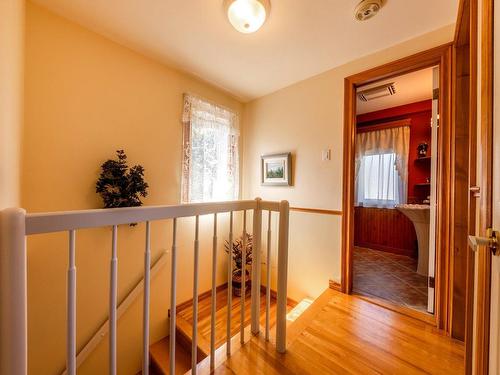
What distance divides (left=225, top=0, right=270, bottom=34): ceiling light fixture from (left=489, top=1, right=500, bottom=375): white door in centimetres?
120

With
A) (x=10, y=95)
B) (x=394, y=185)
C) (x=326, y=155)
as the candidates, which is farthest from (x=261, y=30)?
(x=394, y=185)

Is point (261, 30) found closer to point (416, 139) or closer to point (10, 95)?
point (10, 95)

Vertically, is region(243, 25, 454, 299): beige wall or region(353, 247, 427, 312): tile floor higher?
region(243, 25, 454, 299): beige wall

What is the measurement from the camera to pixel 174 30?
1.71 metres

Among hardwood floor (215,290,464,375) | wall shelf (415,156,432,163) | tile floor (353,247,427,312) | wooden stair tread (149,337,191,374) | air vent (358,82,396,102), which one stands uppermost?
air vent (358,82,396,102)

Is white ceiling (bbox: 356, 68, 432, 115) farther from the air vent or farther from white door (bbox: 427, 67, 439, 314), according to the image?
white door (bbox: 427, 67, 439, 314)

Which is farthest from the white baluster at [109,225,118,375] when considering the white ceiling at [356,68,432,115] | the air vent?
the air vent

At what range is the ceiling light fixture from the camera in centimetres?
136

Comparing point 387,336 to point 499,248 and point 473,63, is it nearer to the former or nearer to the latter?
point 499,248

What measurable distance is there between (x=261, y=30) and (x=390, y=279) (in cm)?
294

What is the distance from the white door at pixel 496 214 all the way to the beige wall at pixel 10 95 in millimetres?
2061

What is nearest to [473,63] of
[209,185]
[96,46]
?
[209,185]

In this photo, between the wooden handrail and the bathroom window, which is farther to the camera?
the bathroom window

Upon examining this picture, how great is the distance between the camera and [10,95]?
3.97 feet
